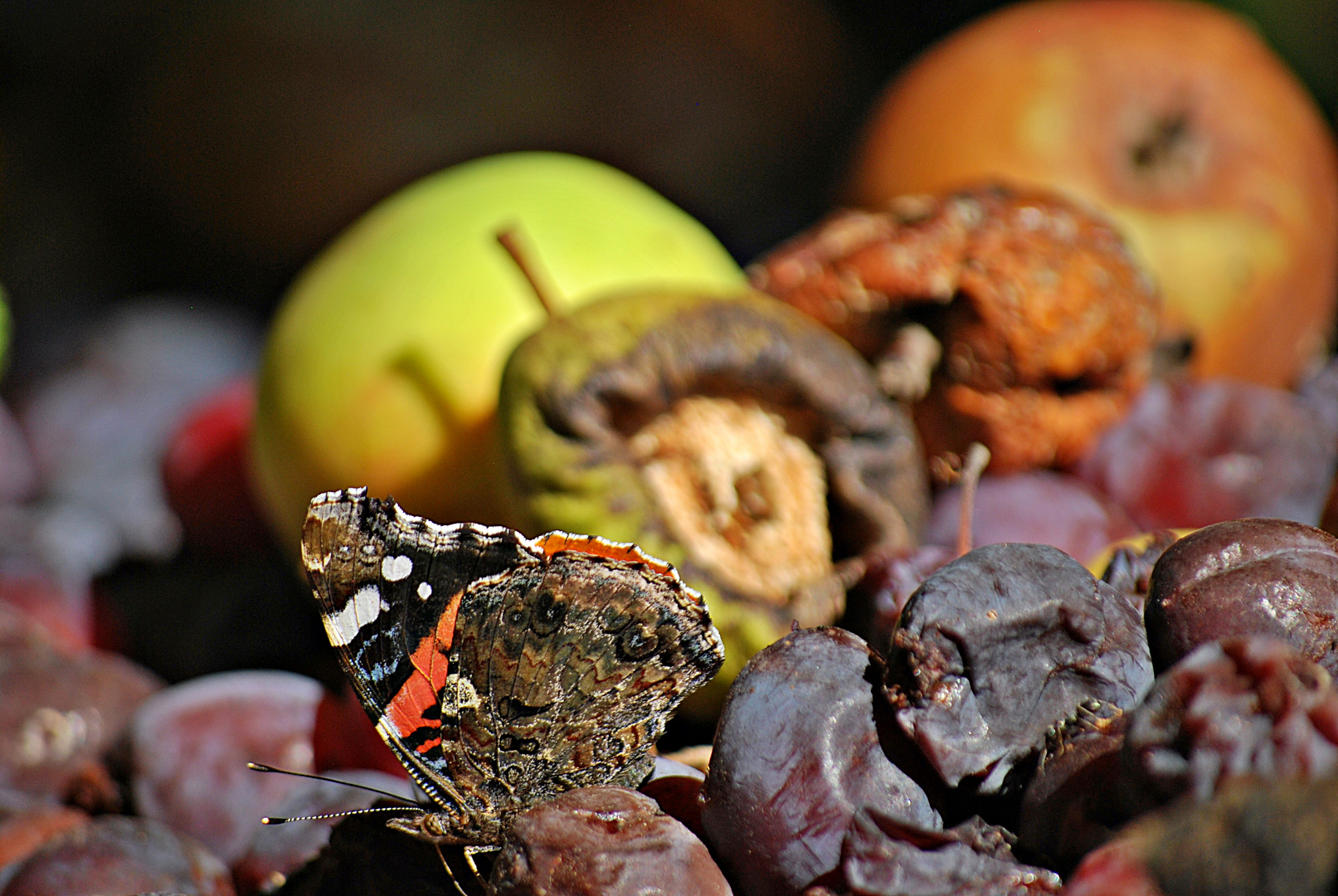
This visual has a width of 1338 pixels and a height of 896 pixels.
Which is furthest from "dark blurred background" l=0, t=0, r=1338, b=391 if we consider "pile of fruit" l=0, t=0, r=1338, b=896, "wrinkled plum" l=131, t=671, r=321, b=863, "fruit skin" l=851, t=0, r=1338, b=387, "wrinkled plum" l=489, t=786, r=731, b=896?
"wrinkled plum" l=489, t=786, r=731, b=896

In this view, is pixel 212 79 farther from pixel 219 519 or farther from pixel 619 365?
pixel 619 365

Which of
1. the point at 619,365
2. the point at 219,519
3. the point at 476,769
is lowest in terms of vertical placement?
the point at 219,519

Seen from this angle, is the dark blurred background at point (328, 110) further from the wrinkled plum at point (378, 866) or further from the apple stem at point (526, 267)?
the wrinkled plum at point (378, 866)

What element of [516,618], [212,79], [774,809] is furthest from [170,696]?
[212,79]

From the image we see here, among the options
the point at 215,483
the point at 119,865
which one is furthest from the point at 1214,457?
the point at 215,483

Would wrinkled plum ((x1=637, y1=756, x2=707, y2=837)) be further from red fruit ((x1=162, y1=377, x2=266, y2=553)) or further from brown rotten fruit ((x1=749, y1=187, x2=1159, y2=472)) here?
red fruit ((x1=162, y1=377, x2=266, y2=553))

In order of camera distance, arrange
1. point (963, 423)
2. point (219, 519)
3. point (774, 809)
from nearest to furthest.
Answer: point (774, 809)
point (963, 423)
point (219, 519)
